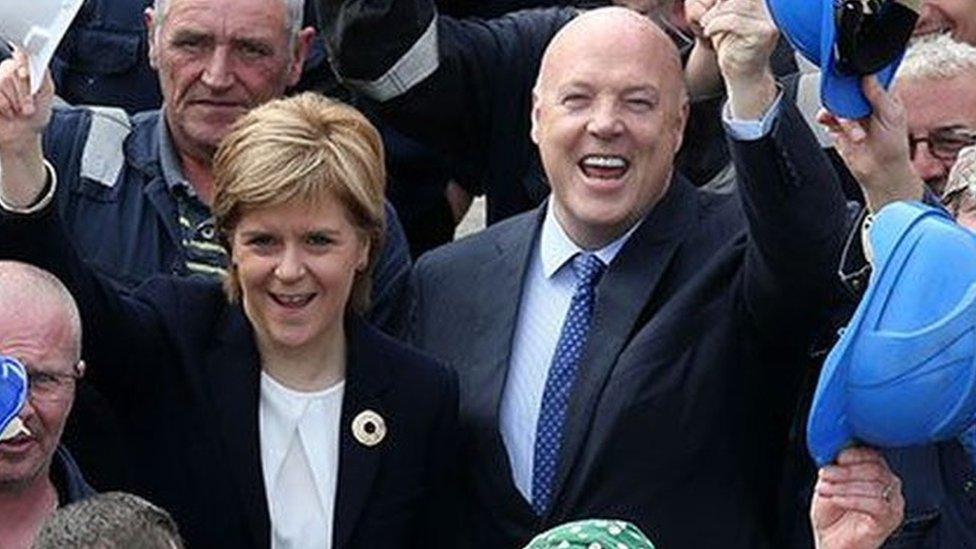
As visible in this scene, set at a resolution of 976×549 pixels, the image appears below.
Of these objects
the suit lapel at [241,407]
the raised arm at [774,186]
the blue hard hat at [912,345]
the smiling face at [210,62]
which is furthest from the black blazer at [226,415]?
the blue hard hat at [912,345]

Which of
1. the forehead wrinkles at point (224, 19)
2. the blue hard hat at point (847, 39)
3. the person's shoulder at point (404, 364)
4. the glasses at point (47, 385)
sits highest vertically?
the blue hard hat at point (847, 39)

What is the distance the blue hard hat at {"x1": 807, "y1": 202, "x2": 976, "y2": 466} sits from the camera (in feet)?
13.7

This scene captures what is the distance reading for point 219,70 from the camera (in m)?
5.94

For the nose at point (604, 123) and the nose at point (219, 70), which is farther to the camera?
the nose at point (219, 70)

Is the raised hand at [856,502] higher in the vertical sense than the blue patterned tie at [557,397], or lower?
higher

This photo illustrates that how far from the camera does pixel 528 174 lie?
6461 millimetres

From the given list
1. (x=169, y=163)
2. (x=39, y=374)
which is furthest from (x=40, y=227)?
(x=169, y=163)

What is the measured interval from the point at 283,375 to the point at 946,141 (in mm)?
1441

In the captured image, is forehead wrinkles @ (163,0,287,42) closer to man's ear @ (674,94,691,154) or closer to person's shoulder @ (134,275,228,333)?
person's shoulder @ (134,275,228,333)

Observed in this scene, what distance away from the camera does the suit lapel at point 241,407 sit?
5348 mm

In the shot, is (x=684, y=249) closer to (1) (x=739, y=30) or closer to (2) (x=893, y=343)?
(1) (x=739, y=30)

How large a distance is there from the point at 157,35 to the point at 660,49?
1.18m

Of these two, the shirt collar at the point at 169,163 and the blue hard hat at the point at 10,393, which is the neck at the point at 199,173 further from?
the blue hard hat at the point at 10,393

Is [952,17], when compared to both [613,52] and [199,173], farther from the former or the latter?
[199,173]
